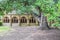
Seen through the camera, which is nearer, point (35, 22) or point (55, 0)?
point (55, 0)

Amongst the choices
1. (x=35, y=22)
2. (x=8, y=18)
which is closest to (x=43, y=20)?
(x=35, y=22)

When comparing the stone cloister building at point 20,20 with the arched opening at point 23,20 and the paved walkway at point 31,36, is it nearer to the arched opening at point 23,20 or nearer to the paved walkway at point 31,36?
the arched opening at point 23,20

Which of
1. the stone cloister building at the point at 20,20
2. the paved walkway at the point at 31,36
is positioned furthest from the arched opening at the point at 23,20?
the paved walkway at the point at 31,36

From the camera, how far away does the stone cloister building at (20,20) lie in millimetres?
34819

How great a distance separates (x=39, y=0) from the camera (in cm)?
1018

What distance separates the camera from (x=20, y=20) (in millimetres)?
35094

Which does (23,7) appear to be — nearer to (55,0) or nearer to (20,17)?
(55,0)

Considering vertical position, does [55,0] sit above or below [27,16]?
above

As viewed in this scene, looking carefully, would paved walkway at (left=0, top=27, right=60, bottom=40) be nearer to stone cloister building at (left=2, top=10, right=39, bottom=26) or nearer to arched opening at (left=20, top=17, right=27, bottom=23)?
stone cloister building at (left=2, top=10, right=39, bottom=26)

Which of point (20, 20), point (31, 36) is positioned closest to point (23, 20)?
point (20, 20)

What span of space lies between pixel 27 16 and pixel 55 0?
2350 centimetres

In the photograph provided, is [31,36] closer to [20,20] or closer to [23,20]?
[20,20]

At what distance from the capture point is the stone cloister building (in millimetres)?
34819

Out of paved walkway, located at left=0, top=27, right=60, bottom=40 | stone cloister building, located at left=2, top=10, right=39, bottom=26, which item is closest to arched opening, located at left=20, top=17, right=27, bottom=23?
stone cloister building, located at left=2, top=10, right=39, bottom=26
